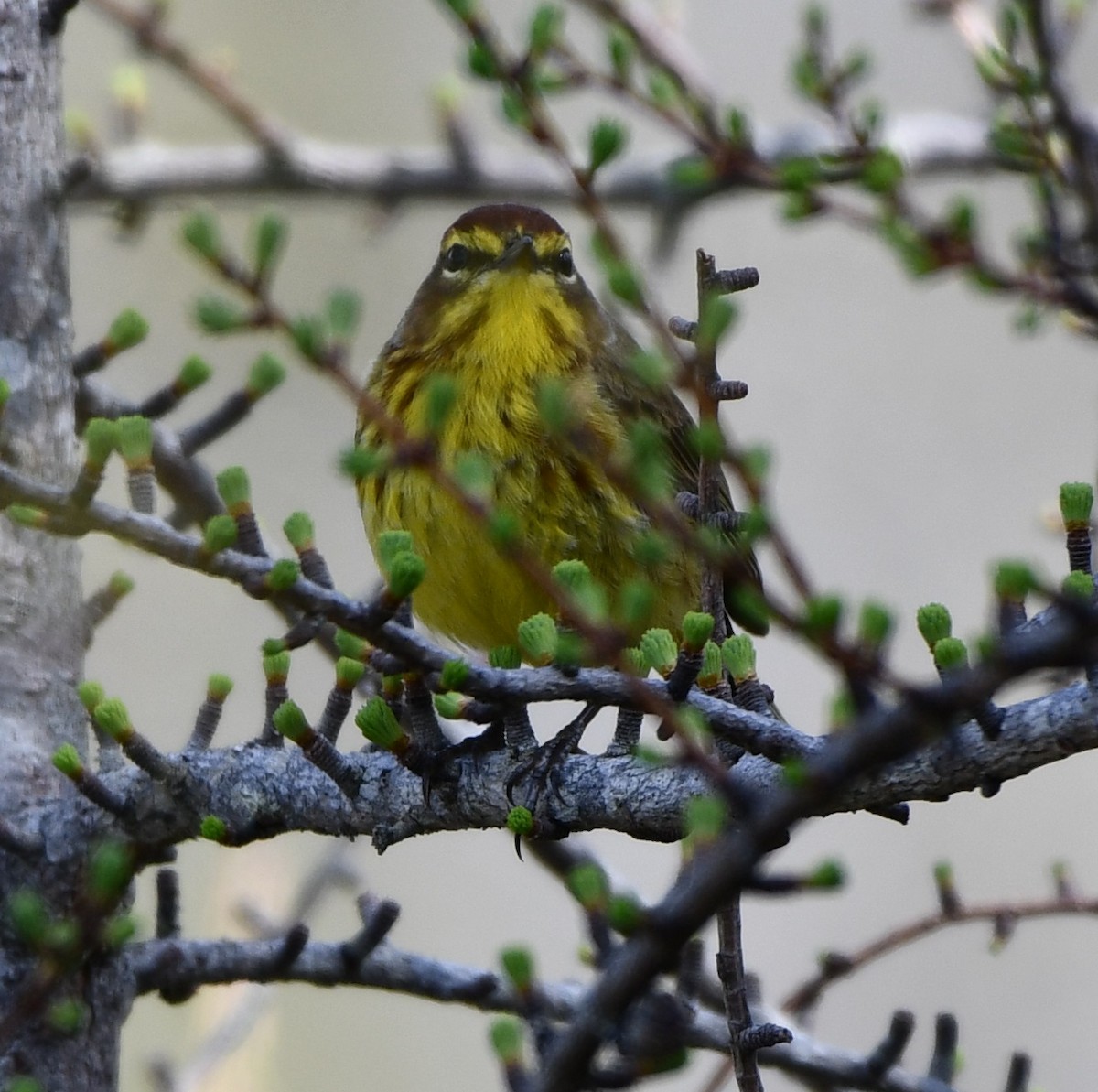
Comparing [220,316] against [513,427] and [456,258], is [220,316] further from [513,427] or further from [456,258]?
[456,258]

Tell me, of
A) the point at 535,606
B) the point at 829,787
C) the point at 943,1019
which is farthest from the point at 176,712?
the point at 829,787

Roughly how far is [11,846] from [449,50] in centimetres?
926

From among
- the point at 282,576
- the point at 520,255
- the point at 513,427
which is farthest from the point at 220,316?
the point at 520,255

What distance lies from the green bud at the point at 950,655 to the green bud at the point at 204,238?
109cm

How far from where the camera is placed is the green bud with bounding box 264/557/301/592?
249 cm

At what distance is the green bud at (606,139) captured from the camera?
8.34ft

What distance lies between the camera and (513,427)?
4.63 meters

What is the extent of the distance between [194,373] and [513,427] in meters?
1.36

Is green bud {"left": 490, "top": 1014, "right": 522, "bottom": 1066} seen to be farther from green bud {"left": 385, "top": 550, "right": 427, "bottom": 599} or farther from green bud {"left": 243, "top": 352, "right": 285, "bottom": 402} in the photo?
green bud {"left": 243, "top": 352, "right": 285, "bottom": 402}

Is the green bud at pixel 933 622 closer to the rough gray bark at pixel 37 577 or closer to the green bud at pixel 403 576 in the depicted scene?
the green bud at pixel 403 576

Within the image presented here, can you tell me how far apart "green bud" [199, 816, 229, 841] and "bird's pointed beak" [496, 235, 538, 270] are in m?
2.26

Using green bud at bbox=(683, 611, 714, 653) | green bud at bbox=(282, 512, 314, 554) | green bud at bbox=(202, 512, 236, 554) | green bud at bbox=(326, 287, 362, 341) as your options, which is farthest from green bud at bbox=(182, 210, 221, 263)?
green bud at bbox=(683, 611, 714, 653)

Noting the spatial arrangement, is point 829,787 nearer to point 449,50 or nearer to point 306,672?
point 306,672

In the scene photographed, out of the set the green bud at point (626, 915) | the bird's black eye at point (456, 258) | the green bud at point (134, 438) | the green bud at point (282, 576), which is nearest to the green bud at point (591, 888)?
the green bud at point (626, 915)
